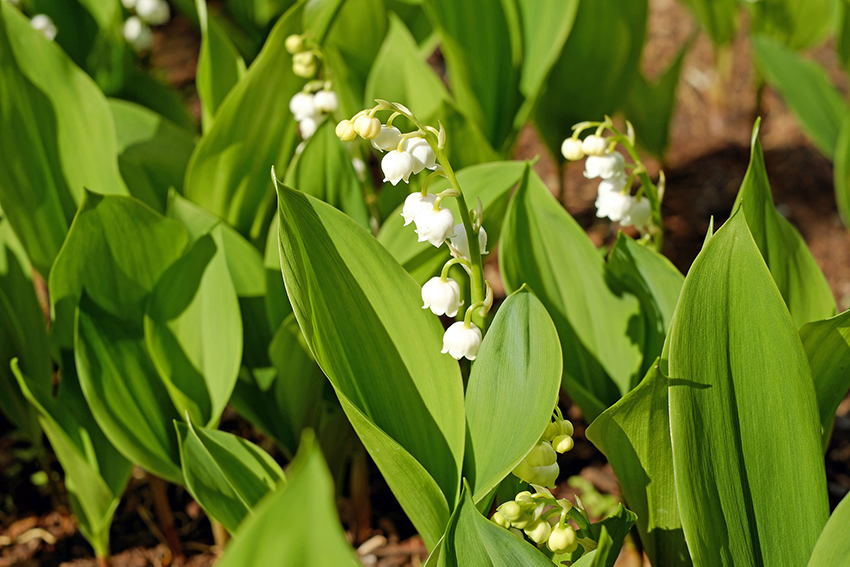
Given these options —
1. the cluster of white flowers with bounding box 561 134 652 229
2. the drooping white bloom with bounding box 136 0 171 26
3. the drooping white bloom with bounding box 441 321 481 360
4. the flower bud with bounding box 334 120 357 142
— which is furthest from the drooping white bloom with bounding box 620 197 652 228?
the drooping white bloom with bounding box 136 0 171 26

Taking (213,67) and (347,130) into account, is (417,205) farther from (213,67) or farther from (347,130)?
(213,67)

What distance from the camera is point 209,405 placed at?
130 centimetres

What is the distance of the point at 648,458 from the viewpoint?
101 centimetres

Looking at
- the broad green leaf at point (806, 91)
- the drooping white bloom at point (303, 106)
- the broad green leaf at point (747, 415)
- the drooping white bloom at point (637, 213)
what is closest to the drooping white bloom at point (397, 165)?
the broad green leaf at point (747, 415)

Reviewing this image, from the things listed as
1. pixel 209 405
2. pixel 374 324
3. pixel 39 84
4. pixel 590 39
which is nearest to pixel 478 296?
pixel 374 324

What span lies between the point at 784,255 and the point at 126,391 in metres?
1.06

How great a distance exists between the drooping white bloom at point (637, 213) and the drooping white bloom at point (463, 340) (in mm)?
403

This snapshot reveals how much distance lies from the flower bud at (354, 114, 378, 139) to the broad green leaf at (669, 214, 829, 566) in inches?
15.4

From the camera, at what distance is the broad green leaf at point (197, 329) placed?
123 cm

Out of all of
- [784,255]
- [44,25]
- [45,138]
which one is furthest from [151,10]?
[784,255]

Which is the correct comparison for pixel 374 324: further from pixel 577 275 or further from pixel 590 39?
pixel 590 39

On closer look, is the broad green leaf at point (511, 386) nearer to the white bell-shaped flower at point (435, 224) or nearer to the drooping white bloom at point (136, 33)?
the white bell-shaped flower at point (435, 224)

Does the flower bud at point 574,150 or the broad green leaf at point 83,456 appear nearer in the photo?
the flower bud at point 574,150

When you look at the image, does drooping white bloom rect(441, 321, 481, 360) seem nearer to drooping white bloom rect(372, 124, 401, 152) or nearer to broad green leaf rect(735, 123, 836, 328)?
drooping white bloom rect(372, 124, 401, 152)
